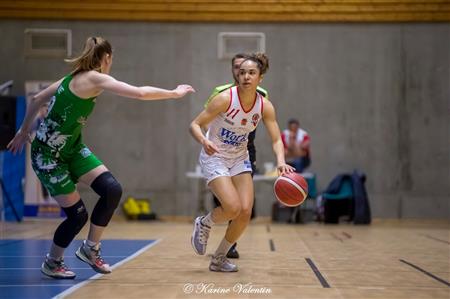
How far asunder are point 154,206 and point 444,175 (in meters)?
6.27

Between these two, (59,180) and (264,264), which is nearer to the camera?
(59,180)

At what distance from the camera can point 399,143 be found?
48.7 feet

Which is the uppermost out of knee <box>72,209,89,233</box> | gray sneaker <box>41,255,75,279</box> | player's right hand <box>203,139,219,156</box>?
player's right hand <box>203,139,219,156</box>

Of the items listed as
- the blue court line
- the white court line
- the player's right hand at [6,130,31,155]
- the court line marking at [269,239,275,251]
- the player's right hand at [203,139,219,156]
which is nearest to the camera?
the white court line

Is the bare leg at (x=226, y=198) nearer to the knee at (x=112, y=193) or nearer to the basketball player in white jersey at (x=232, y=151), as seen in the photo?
the basketball player in white jersey at (x=232, y=151)

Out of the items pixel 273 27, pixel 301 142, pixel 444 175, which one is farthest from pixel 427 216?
pixel 273 27

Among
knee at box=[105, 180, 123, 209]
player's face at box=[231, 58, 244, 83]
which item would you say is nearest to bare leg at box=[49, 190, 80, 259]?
knee at box=[105, 180, 123, 209]

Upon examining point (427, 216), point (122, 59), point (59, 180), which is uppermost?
point (122, 59)

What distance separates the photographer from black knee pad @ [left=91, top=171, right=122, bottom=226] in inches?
203

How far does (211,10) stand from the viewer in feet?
48.6

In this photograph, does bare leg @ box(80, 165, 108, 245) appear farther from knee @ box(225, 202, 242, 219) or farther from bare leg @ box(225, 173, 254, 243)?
bare leg @ box(225, 173, 254, 243)

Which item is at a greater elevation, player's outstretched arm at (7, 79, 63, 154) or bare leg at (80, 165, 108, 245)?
player's outstretched arm at (7, 79, 63, 154)

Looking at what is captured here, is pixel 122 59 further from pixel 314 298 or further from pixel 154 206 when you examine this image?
pixel 314 298

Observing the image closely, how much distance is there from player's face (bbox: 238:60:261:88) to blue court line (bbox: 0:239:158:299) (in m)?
1.95
